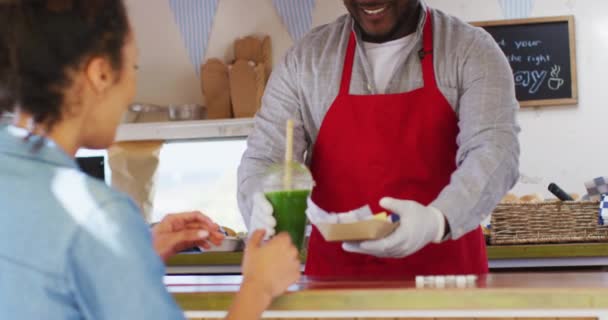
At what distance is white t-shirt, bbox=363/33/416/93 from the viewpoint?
2.23m

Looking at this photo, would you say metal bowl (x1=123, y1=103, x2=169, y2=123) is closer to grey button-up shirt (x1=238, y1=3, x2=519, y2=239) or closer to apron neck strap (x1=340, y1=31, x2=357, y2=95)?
grey button-up shirt (x1=238, y1=3, x2=519, y2=239)

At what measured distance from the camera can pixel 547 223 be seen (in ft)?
10.3

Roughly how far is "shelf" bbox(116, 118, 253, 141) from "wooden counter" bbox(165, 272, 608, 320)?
2.28 meters

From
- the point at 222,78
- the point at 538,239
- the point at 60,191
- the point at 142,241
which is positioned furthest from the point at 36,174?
the point at 222,78

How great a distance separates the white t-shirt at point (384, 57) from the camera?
223 cm

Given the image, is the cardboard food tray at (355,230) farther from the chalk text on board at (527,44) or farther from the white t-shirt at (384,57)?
the chalk text on board at (527,44)

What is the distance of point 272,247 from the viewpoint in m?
1.36

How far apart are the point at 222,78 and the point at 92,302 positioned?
314 centimetres

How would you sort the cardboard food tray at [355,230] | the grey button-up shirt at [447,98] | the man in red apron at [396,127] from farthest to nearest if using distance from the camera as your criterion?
the man in red apron at [396,127] < the grey button-up shirt at [447,98] < the cardboard food tray at [355,230]

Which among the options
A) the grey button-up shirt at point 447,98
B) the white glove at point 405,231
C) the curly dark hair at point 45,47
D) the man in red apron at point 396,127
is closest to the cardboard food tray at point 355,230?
the white glove at point 405,231

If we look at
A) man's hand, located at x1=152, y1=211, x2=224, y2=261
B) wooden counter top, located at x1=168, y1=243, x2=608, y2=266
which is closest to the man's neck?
man's hand, located at x1=152, y1=211, x2=224, y2=261

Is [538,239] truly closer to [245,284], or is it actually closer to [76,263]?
[245,284]

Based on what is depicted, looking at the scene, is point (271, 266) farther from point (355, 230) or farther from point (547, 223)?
point (547, 223)

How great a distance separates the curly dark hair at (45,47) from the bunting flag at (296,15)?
3.09 m
